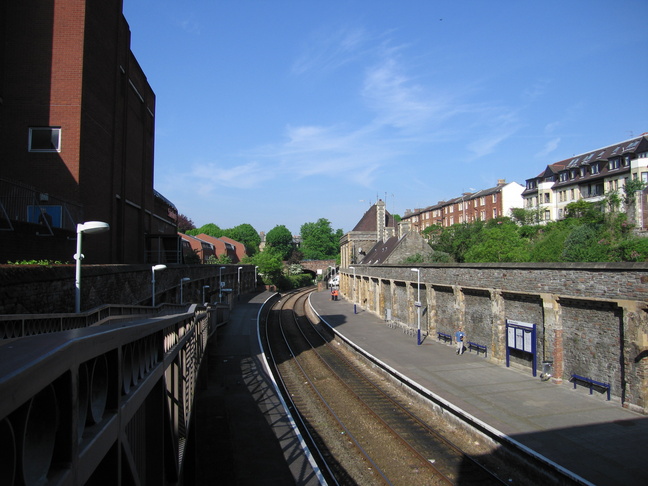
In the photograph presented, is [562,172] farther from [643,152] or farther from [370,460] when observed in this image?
[370,460]

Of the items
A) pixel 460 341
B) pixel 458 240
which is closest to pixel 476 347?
pixel 460 341

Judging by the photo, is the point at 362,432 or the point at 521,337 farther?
the point at 521,337

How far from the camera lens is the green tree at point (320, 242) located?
13512 cm

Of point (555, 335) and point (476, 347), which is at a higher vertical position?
point (555, 335)

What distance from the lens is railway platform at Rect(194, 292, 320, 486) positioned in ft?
35.3

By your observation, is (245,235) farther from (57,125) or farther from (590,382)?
(590,382)

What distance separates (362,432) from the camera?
14.0 metres

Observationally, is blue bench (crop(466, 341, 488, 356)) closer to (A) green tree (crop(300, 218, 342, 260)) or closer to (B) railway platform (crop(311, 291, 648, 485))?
(B) railway platform (crop(311, 291, 648, 485))

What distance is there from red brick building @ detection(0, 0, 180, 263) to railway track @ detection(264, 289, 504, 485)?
1131cm

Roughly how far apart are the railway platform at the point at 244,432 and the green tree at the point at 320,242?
112m

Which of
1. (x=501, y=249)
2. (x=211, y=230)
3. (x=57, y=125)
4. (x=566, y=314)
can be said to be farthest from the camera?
(x=211, y=230)

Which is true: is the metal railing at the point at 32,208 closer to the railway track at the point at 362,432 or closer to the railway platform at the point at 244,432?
the railway platform at the point at 244,432

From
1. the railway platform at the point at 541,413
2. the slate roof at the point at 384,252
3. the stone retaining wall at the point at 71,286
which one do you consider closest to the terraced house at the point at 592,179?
the slate roof at the point at 384,252

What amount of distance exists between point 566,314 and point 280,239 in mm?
109732
